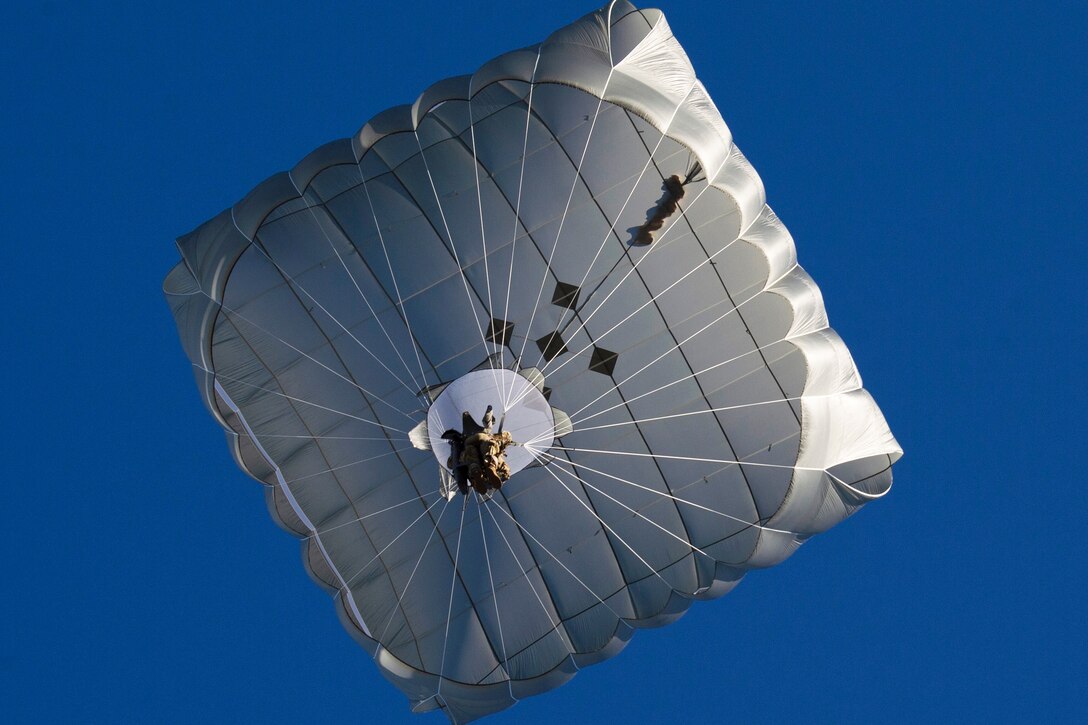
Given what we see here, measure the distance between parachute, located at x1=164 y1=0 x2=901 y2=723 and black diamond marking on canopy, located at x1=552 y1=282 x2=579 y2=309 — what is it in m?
0.04

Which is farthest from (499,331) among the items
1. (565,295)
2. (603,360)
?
(603,360)

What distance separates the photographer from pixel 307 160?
19734mm

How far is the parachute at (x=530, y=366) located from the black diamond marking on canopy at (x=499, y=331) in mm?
28

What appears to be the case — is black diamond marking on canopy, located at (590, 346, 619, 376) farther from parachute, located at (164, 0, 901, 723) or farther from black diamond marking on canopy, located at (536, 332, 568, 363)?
black diamond marking on canopy, located at (536, 332, 568, 363)

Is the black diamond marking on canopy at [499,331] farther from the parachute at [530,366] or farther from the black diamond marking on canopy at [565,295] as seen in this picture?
the black diamond marking on canopy at [565,295]

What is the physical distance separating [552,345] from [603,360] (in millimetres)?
669

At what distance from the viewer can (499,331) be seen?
20.1 metres

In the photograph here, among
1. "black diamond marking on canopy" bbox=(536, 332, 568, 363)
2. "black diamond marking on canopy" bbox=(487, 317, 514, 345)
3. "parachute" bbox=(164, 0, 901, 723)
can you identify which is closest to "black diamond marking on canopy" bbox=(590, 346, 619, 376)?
"parachute" bbox=(164, 0, 901, 723)

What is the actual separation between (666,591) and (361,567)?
391 cm

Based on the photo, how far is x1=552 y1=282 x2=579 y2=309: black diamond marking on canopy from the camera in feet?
65.8

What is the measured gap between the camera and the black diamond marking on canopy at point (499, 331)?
20078 millimetres

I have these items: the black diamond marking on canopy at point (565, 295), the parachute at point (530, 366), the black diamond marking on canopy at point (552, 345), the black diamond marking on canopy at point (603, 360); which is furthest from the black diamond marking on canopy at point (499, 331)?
the black diamond marking on canopy at point (603, 360)

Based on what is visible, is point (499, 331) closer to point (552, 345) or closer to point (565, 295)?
point (552, 345)

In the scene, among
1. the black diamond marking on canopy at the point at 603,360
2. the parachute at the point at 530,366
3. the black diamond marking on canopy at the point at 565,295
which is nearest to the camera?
the parachute at the point at 530,366
